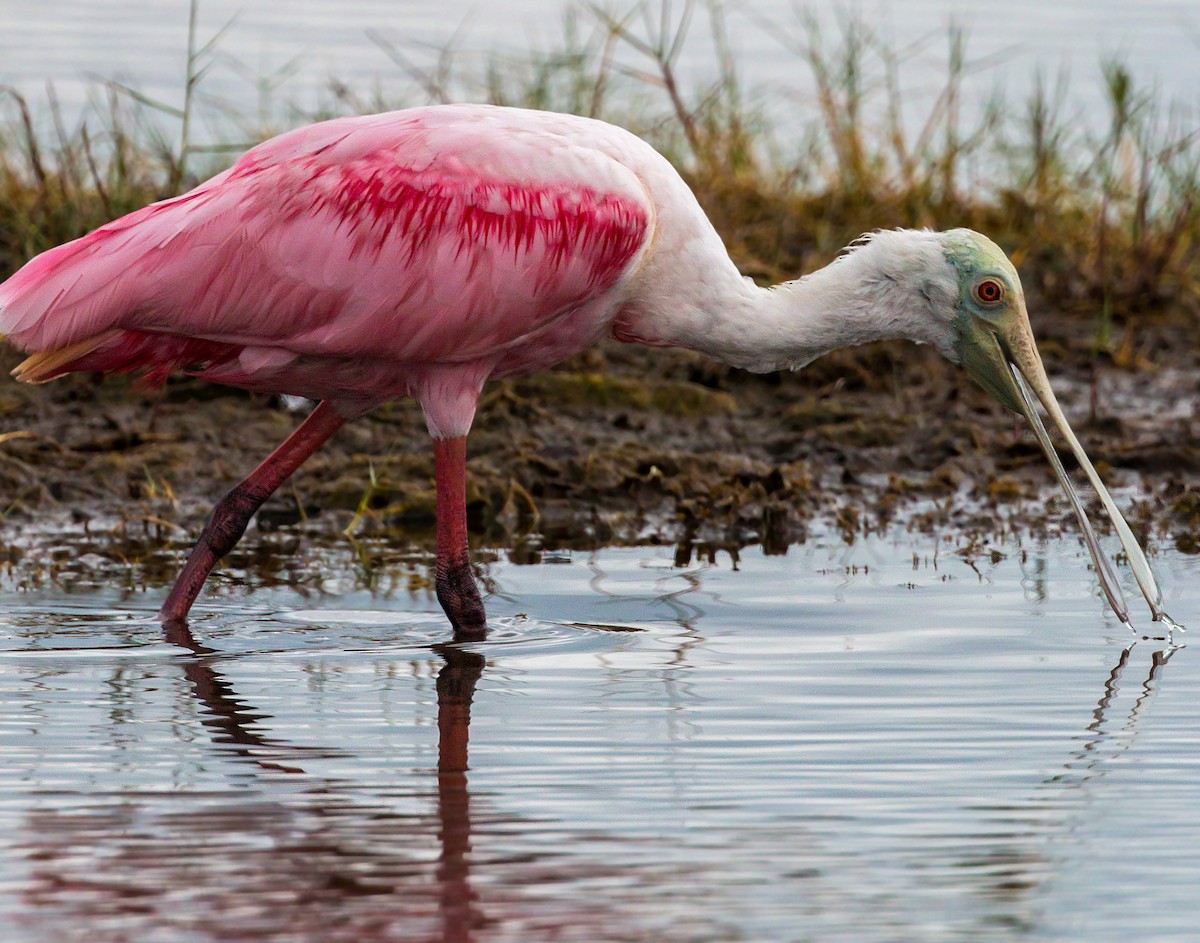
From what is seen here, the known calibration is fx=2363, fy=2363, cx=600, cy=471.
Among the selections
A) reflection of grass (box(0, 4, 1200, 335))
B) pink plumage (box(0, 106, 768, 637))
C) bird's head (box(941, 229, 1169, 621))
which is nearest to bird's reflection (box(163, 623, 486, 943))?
pink plumage (box(0, 106, 768, 637))

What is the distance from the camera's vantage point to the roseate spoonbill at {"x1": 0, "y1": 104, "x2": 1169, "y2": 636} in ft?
20.9

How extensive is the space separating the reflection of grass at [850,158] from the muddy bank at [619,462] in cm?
69

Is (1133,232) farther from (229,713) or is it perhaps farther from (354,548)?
(229,713)

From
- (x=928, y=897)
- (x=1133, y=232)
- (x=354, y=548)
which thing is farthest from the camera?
(x=1133, y=232)

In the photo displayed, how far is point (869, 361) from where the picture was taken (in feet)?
32.2

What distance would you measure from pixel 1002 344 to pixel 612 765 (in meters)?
2.08

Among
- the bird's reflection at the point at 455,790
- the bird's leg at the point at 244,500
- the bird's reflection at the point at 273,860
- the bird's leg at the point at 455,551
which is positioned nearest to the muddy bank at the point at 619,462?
the bird's leg at the point at 244,500

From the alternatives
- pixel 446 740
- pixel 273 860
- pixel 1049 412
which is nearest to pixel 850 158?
pixel 1049 412

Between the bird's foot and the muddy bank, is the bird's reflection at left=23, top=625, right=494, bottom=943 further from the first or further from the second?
the muddy bank

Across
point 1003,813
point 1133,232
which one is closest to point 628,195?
point 1003,813

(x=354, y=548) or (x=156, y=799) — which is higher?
(x=354, y=548)

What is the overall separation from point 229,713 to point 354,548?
7.12 feet

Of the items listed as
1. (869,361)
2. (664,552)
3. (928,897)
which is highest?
(869,361)

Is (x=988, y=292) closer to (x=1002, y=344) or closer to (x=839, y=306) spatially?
(x=1002, y=344)
